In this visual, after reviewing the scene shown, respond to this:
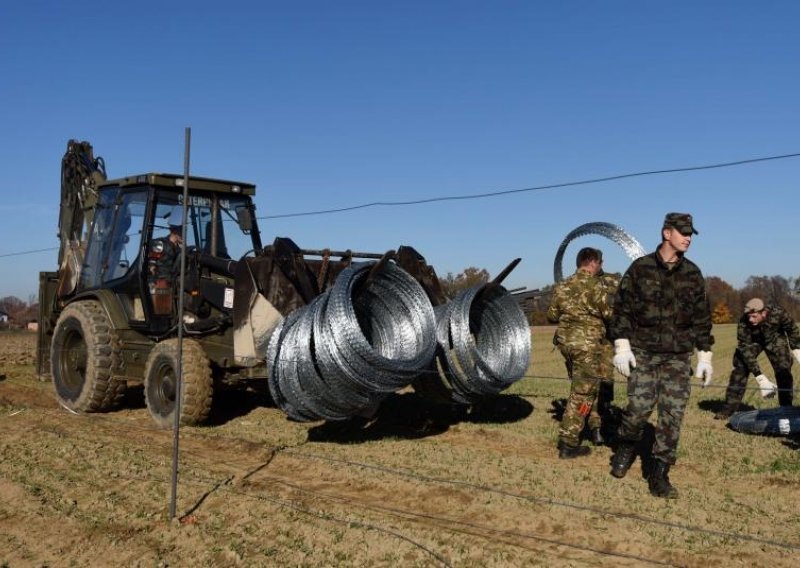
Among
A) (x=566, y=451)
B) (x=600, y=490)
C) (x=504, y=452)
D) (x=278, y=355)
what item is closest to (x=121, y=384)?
(x=278, y=355)

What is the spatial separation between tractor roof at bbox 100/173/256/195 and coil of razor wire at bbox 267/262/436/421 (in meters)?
3.00

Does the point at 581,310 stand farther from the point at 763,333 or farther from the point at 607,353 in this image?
the point at 763,333

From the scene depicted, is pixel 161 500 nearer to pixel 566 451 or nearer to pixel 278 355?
pixel 278 355

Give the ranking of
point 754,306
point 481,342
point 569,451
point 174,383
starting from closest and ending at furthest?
1. point 569,451
2. point 174,383
3. point 481,342
4. point 754,306

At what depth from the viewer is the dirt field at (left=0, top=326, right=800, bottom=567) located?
15.1ft

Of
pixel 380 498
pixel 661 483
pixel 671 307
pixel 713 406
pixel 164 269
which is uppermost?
pixel 164 269

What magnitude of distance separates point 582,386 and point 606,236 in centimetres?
227

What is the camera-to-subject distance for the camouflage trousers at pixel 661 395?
5.82 m

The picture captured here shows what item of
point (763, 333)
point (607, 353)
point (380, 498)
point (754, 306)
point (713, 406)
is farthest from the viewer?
point (713, 406)

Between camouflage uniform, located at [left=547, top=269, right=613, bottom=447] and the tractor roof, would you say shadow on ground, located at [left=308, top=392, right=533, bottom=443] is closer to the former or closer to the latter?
camouflage uniform, located at [left=547, top=269, right=613, bottom=447]

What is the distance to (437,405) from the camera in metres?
9.53

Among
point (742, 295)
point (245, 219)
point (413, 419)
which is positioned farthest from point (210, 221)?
point (742, 295)

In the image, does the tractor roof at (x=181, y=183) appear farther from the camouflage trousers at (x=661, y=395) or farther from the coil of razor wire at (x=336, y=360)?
the camouflage trousers at (x=661, y=395)

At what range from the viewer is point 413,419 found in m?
9.03
